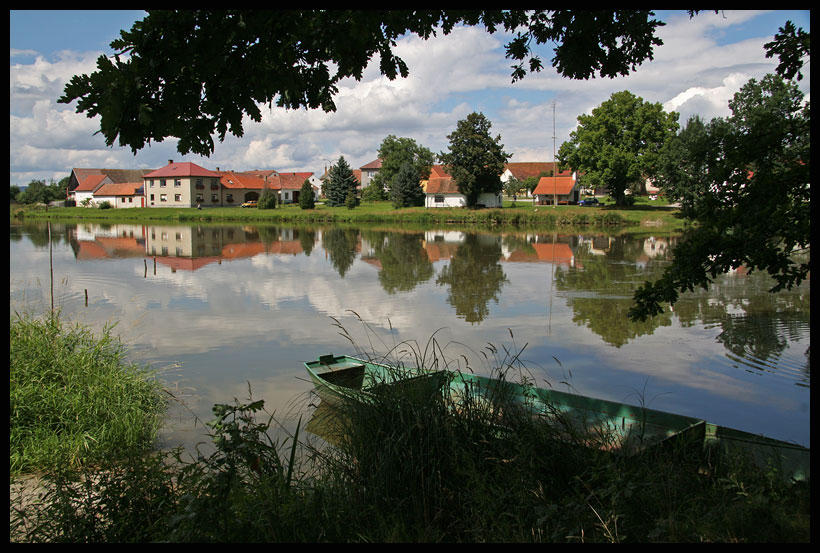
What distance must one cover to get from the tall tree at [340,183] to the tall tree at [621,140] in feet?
88.9

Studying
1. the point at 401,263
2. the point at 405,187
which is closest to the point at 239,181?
the point at 405,187

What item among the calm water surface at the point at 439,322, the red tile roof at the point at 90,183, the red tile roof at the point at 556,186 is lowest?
the calm water surface at the point at 439,322

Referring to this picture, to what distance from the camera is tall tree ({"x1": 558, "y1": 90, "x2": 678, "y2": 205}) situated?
5725cm

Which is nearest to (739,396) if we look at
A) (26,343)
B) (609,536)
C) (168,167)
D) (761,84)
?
(609,536)

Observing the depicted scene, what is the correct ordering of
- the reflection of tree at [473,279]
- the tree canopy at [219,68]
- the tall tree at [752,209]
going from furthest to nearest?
1. the reflection of tree at [473,279]
2. the tall tree at [752,209]
3. the tree canopy at [219,68]

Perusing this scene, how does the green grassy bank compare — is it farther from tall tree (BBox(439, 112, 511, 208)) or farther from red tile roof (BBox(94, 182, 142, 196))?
red tile roof (BBox(94, 182, 142, 196))

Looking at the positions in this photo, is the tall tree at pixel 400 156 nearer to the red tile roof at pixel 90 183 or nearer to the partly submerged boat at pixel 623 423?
the red tile roof at pixel 90 183

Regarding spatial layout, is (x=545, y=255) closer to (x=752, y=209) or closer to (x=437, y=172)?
(x=752, y=209)

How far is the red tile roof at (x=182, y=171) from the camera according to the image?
3236 inches

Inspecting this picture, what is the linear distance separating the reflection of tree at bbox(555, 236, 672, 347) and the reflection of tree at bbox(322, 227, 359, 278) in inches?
372

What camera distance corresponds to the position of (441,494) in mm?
4398

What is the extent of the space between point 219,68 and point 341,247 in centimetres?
3252

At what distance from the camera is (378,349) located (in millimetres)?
12656

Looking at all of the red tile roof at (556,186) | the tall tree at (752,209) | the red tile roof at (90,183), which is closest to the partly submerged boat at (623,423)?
the tall tree at (752,209)
